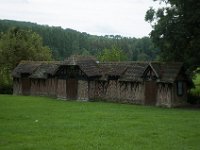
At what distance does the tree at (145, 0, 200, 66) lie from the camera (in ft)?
128

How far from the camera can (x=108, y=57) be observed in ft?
304

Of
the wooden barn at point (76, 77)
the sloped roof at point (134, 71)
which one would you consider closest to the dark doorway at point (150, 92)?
the sloped roof at point (134, 71)

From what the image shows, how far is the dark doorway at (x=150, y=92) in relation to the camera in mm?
44062

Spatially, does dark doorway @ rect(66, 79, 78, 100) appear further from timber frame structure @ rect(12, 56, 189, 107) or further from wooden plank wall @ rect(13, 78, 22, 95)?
wooden plank wall @ rect(13, 78, 22, 95)

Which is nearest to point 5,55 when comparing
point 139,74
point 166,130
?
point 139,74

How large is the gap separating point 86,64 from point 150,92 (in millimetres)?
10434

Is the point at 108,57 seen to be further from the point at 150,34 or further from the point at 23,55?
the point at 150,34

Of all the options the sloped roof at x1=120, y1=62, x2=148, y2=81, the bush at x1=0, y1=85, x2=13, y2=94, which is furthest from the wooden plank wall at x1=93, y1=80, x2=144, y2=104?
the bush at x1=0, y1=85, x2=13, y2=94

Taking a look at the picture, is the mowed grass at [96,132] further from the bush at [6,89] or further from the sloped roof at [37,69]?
the bush at [6,89]

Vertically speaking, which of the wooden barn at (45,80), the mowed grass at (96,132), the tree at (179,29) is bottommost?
the mowed grass at (96,132)

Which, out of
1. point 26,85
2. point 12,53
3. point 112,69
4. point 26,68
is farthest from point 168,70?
point 12,53

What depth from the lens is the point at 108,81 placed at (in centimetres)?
4916

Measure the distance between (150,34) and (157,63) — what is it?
4496 mm

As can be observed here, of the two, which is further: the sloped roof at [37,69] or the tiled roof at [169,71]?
the sloped roof at [37,69]
